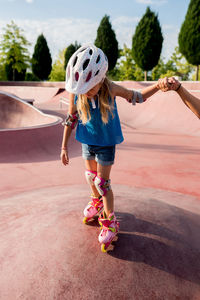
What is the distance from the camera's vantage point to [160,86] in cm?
251

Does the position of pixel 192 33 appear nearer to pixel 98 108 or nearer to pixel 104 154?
pixel 98 108

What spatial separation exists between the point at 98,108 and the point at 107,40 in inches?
1521

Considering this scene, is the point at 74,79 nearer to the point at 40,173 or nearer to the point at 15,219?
the point at 15,219

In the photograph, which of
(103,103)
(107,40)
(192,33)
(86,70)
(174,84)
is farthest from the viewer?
(107,40)

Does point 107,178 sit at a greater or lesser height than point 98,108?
lesser

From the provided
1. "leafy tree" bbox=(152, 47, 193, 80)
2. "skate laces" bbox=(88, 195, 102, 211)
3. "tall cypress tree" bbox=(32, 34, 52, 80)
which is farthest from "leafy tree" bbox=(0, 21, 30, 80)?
"skate laces" bbox=(88, 195, 102, 211)

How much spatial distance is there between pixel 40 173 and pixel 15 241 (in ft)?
12.6

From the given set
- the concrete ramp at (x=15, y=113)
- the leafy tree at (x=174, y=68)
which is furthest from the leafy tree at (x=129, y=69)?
the concrete ramp at (x=15, y=113)

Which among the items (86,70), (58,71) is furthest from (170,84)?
(58,71)

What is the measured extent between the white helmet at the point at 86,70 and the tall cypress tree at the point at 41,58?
4512 centimetres

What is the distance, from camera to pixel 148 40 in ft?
106

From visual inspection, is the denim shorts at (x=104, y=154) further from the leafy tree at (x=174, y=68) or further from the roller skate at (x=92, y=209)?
the leafy tree at (x=174, y=68)

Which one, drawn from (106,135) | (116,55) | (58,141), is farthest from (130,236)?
(116,55)

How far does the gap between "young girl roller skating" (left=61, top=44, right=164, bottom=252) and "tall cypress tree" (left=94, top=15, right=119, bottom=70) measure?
36.8m
